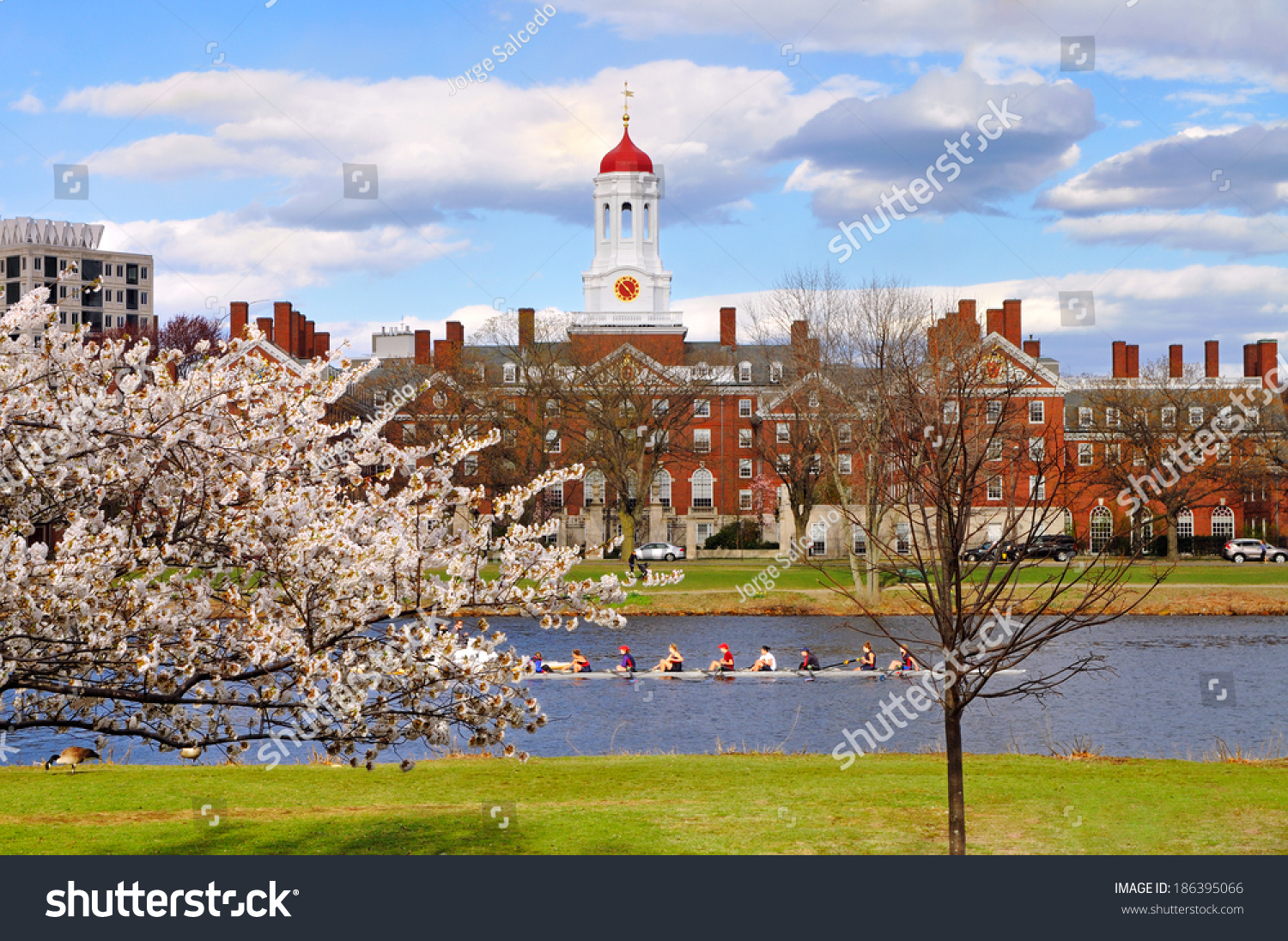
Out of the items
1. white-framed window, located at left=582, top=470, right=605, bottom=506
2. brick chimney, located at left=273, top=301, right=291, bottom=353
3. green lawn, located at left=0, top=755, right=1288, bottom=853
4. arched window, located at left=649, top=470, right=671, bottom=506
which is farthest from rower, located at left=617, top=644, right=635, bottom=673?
brick chimney, located at left=273, top=301, right=291, bottom=353

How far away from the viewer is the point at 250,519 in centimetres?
1020

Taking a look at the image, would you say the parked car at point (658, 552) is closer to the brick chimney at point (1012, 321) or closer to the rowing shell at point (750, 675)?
the brick chimney at point (1012, 321)

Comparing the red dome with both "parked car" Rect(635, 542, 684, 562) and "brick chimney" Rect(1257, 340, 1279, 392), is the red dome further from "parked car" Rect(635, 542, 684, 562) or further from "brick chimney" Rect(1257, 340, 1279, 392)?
"brick chimney" Rect(1257, 340, 1279, 392)

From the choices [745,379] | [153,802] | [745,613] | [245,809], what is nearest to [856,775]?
[245,809]

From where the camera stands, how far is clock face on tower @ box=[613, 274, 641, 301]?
97875 millimetres

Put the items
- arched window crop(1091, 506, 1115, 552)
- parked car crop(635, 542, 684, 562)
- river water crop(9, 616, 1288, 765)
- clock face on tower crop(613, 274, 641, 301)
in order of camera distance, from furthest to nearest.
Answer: clock face on tower crop(613, 274, 641, 301), arched window crop(1091, 506, 1115, 552), parked car crop(635, 542, 684, 562), river water crop(9, 616, 1288, 765)

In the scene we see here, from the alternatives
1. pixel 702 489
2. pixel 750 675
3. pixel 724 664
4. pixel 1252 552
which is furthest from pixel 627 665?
pixel 1252 552

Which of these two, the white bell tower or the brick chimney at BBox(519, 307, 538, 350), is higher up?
the white bell tower

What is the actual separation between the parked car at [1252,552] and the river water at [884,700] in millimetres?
32109

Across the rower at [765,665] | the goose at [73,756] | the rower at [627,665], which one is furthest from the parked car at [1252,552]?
the goose at [73,756]

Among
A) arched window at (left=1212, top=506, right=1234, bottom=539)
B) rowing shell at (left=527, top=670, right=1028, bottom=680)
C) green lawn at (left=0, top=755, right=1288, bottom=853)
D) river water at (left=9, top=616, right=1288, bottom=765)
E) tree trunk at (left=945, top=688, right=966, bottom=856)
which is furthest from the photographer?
arched window at (left=1212, top=506, right=1234, bottom=539)

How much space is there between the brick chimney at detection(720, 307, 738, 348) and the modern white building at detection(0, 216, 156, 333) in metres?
64.4

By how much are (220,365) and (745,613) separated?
45149 mm
